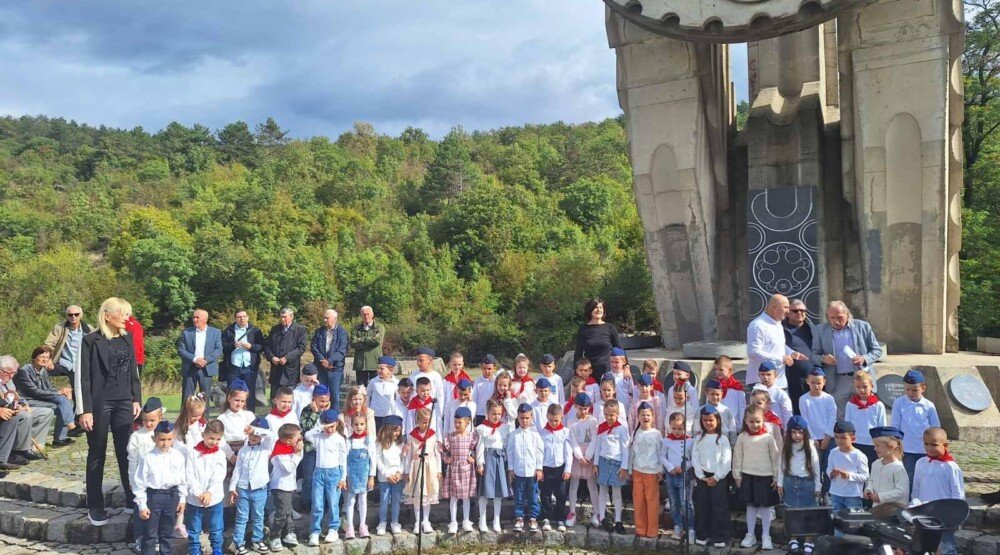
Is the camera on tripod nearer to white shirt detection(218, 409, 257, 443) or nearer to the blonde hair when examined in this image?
white shirt detection(218, 409, 257, 443)

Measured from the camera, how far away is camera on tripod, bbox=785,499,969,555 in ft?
9.98

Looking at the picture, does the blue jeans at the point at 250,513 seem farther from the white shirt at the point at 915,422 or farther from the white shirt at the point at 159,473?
the white shirt at the point at 915,422

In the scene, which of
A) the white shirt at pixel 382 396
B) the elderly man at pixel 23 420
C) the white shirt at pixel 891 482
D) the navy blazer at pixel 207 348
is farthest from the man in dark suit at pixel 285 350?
the white shirt at pixel 891 482

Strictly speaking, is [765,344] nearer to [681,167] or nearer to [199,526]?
[681,167]

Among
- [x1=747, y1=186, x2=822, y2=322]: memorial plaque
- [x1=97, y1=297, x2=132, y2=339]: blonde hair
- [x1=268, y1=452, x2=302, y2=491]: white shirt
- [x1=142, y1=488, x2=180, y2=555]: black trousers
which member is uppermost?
[x1=747, y1=186, x2=822, y2=322]: memorial plaque

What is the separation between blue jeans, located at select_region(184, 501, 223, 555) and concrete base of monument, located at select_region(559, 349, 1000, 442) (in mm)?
4589

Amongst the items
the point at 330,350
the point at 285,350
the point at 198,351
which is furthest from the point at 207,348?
the point at 330,350

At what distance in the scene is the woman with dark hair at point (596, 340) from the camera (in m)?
7.47

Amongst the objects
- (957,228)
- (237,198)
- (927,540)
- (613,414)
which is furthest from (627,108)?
(237,198)

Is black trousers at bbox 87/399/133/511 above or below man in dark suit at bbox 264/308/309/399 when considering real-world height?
below

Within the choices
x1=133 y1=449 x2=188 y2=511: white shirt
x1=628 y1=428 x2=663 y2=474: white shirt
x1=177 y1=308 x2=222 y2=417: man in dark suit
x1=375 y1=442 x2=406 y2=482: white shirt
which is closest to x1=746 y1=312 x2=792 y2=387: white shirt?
x1=628 y1=428 x2=663 y2=474: white shirt

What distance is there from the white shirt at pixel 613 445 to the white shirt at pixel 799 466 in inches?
47.0

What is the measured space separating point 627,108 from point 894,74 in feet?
10.8

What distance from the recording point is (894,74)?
9.21 meters
